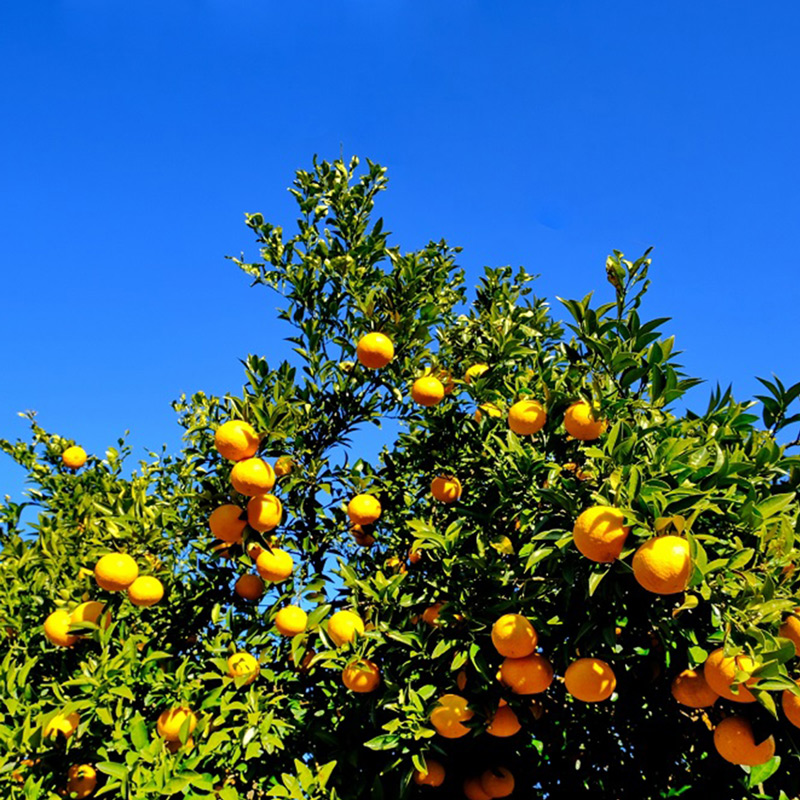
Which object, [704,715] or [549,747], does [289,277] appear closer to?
[549,747]

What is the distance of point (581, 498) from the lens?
7.84 ft

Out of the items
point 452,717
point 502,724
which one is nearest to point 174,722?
point 452,717

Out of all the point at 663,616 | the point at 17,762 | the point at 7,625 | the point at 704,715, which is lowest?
the point at 704,715

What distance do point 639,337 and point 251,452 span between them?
1.74m

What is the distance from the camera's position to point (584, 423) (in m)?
2.48

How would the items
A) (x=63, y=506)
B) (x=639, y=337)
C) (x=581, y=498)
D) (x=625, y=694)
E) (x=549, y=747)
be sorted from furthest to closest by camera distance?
(x=63, y=506) < (x=549, y=747) < (x=625, y=694) < (x=639, y=337) < (x=581, y=498)

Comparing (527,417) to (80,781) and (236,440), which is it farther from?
(80,781)

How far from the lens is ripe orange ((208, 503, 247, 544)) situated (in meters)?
2.87

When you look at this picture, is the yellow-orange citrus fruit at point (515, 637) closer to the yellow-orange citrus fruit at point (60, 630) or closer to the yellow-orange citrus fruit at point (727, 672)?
the yellow-orange citrus fruit at point (727, 672)

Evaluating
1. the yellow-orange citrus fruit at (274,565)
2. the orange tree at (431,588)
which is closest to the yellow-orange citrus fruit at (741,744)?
the orange tree at (431,588)

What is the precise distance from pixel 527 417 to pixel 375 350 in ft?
3.12

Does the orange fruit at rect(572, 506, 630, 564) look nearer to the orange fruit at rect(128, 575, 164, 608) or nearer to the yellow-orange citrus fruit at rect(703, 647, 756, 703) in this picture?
the yellow-orange citrus fruit at rect(703, 647, 756, 703)

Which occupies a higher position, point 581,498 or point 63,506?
point 63,506

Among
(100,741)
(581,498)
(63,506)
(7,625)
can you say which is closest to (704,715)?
(581,498)
